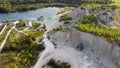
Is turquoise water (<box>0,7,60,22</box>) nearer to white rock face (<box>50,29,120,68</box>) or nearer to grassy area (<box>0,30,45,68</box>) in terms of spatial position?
grassy area (<box>0,30,45,68</box>)

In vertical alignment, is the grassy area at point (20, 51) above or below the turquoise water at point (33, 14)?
above

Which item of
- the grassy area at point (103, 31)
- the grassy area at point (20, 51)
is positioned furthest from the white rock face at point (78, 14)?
the grassy area at point (20, 51)

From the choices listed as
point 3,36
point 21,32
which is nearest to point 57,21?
point 21,32

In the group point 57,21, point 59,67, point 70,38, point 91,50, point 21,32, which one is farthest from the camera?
point 57,21

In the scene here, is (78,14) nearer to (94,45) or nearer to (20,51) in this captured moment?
(94,45)

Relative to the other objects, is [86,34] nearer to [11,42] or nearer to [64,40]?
[64,40]

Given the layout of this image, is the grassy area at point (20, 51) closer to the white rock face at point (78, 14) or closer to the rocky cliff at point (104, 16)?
the white rock face at point (78, 14)

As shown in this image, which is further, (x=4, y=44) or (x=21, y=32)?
(x=21, y=32)
